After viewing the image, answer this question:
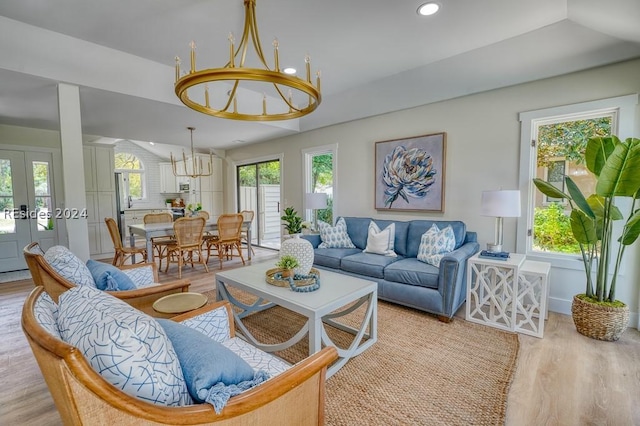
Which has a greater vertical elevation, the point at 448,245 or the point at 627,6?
the point at 627,6

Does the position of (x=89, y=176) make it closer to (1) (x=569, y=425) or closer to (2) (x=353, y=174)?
(2) (x=353, y=174)

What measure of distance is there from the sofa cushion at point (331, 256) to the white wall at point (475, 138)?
2.82ft

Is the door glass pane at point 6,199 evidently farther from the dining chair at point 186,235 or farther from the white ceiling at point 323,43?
the dining chair at point 186,235

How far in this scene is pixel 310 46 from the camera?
2.88 m

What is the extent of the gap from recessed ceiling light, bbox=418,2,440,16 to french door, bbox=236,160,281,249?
14.9 feet

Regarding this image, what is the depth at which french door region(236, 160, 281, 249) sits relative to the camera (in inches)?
260

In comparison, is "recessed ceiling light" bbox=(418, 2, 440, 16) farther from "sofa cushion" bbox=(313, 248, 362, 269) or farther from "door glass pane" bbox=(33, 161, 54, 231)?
"door glass pane" bbox=(33, 161, 54, 231)

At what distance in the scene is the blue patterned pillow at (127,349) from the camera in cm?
75

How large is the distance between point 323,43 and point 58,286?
9.43 ft

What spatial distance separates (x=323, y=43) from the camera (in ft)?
9.26

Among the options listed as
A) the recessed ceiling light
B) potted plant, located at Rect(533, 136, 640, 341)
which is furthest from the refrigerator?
potted plant, located at Rect(533, 136, 640, 341)

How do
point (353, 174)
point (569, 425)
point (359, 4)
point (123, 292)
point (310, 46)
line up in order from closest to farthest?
point (569, 425) < point (123, 292) < point (359, 4) < point (310, 46) < point (353, 174)

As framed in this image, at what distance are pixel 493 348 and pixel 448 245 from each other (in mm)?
1058

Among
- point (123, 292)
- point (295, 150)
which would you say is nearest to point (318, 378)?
point (123, 292)
